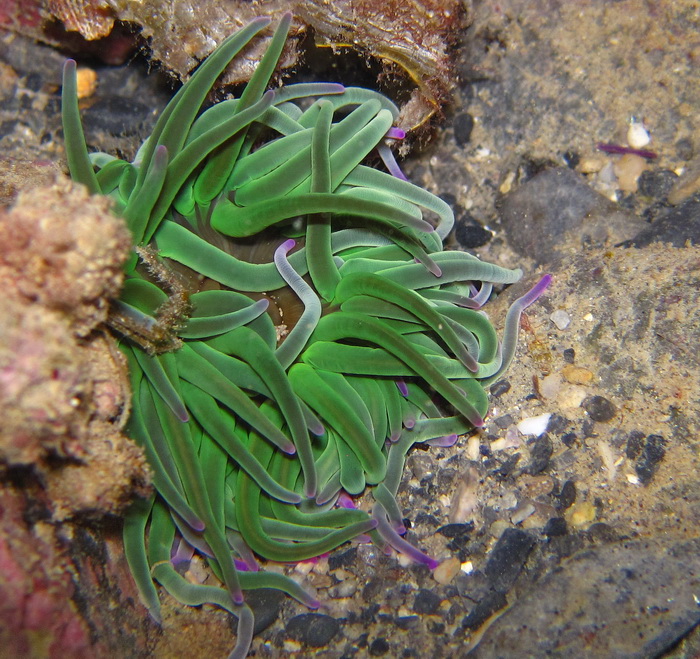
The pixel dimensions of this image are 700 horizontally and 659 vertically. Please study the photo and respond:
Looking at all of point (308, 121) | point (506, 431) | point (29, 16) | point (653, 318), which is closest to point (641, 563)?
point (506, 431)

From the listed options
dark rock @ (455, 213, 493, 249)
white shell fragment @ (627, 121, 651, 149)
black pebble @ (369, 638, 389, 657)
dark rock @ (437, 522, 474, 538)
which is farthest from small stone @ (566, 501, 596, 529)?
white shell fragment @ (627, 121, 651, 149)

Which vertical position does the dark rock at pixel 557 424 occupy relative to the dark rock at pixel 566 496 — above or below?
above

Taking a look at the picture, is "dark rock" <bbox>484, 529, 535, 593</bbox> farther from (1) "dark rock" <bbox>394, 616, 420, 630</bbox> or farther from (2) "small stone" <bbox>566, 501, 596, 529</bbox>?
(1) "dark rock" <bbox>394, 616, 420, 630</bbox>

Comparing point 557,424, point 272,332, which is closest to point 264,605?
point 272,332

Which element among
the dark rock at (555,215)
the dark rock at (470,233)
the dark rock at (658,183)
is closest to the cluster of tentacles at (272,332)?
the dark rock at (555,215)

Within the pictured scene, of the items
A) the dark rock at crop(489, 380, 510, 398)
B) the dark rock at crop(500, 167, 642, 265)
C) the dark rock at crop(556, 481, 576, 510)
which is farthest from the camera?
the dark rock at crop(500, 167, 642, 265)

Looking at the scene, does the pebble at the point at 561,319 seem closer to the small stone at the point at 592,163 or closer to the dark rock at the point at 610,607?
the dark rock at the point at 610,607
